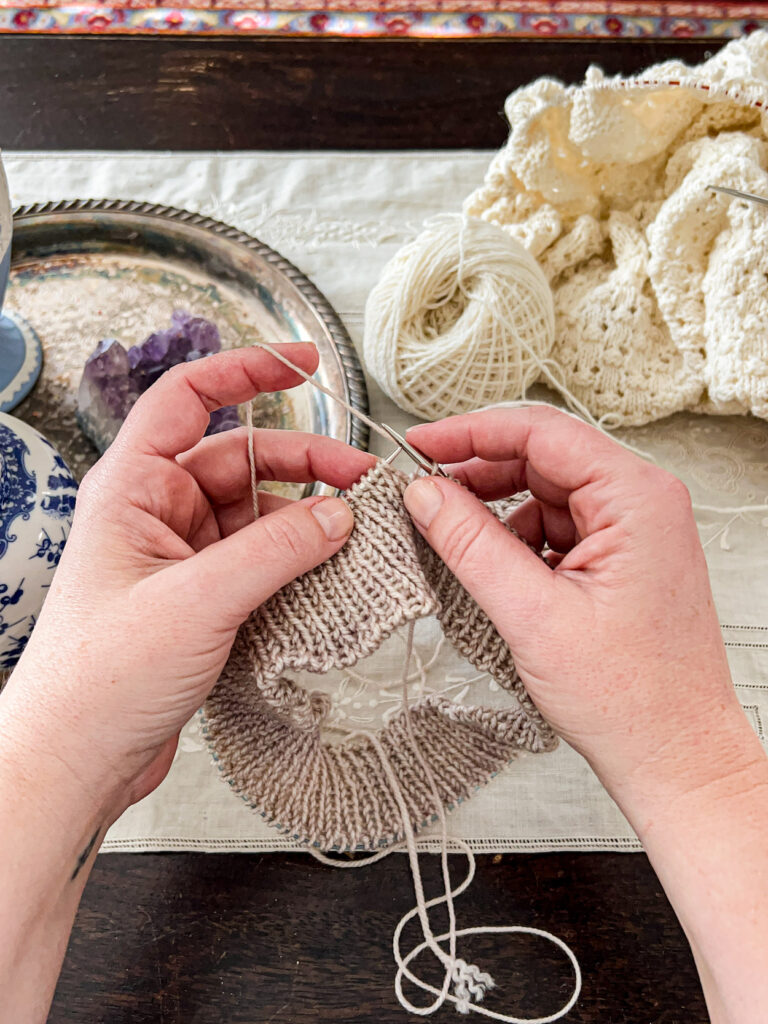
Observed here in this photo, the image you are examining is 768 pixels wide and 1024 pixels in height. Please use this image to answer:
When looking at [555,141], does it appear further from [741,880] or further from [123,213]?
[741,880]

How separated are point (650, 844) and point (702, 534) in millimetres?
411

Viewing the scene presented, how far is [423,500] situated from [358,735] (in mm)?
292

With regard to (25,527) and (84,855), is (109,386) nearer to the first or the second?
(25,527)

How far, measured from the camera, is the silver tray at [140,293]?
0.89 m

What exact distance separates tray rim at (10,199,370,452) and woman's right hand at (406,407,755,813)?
0.96 feet

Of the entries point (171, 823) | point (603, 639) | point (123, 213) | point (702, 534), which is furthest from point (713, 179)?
point (171, 823)

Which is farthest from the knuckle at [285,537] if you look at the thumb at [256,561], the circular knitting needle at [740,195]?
the circular knitting needle at [740,195]

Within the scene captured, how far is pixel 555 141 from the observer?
89cm

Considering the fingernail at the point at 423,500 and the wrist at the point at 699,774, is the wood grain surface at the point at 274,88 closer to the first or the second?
the fingernail at the point at 423,500

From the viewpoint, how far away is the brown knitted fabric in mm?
573

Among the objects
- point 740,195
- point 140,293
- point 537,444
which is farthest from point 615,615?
point 140,293

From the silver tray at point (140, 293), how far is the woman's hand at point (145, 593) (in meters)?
0.27

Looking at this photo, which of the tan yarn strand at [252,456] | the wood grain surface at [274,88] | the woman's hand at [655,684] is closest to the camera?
the woman's hand at [655,684]

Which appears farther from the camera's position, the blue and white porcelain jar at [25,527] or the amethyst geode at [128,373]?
the amethyst geode at [128,373]
